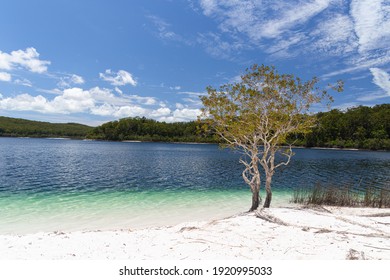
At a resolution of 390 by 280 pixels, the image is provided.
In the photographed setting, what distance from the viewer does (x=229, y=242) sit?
940 centimetres

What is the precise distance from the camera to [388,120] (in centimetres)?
14075

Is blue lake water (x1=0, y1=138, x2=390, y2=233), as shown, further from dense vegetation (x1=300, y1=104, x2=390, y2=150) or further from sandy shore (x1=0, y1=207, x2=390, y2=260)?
dense vegetation (x1=300, y1=104, x2=390, y2=150)

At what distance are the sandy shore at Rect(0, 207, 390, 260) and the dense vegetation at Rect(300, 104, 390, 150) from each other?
444ft

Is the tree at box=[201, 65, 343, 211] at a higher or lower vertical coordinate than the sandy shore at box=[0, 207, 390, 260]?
higher

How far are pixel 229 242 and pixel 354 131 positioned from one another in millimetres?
161067

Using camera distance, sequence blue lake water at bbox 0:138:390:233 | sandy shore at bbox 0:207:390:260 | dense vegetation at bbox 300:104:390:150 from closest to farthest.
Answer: sandy shore at bbox 0:207:390:260
blue lake water at bbox 0:138:390:233
dense vegetation at bbox 300:104:390:150

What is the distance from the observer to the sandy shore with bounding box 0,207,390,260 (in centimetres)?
831

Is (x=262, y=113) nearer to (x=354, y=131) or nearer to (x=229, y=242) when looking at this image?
(x=229, y=242)

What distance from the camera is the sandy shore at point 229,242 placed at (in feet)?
27.3

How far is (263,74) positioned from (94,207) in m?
13.5

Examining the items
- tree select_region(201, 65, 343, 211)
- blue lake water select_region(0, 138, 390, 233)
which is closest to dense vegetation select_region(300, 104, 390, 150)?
blue lake water select_region(0, 138, 390, 233)

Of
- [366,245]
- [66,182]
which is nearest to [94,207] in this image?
[66,182]

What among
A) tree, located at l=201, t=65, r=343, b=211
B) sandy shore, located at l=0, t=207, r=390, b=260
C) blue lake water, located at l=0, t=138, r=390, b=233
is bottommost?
blue lake water, located at l=0, t=138, r=390, b=233

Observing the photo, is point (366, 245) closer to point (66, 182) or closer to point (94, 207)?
point (94, 207)
